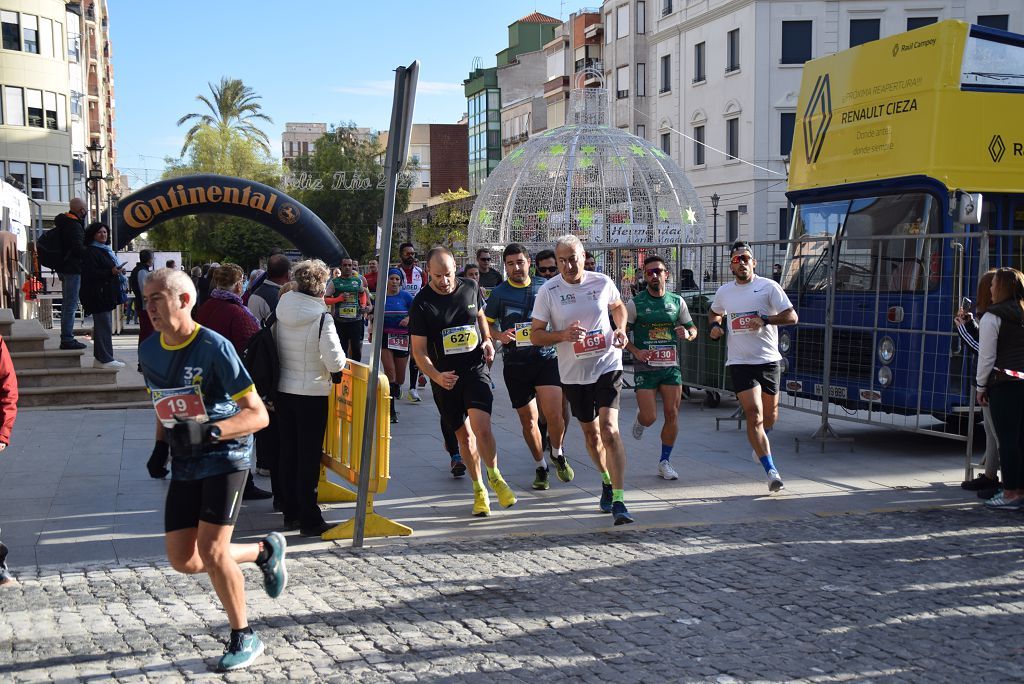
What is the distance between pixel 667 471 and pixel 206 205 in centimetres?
1212

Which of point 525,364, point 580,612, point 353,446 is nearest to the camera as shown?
point 580,612

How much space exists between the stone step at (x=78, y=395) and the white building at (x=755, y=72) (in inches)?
1234

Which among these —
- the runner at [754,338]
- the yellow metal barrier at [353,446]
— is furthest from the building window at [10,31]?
the runner at [754,338]

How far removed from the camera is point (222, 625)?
5.45 m

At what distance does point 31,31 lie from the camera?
55.8 m

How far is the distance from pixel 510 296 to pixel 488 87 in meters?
71.0

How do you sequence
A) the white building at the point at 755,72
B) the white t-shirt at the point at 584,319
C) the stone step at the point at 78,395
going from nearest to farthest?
the white t-shirt at the point at 584,319, the stone step at the point at 78,395, the white building at the point at 755,72

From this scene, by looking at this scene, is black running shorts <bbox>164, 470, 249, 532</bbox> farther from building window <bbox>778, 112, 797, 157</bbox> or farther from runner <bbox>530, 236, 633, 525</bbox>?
building window <bbox>778, 112, 797, 157</bbox>

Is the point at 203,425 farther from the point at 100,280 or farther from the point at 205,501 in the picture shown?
the point at 100,280

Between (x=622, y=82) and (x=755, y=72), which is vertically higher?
(x=622, y=82)

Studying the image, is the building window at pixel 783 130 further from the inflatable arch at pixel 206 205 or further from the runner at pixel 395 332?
the runner at pixel 395 332

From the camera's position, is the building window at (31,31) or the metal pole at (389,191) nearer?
the metal pole at (389,191)

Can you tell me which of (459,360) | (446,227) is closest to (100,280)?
(459,360)

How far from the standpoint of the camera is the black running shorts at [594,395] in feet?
25.0
